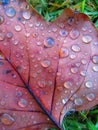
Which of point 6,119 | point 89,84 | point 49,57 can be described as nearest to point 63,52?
point 49,57

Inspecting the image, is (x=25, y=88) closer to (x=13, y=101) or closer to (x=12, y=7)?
(x=13, y=101)

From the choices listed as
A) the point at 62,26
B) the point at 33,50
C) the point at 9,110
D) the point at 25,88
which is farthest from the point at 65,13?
the point at 9,110

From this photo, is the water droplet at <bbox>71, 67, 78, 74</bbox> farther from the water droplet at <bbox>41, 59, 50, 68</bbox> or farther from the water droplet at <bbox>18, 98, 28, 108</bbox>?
the water droplet at <bbox>18, 98, 28, 108</bbox>

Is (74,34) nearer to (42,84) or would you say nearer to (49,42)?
(49,42)

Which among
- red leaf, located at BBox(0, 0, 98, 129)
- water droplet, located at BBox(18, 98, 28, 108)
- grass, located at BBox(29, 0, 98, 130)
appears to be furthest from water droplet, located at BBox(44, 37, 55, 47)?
grass, located at BBox(29, 0, 98, 130)

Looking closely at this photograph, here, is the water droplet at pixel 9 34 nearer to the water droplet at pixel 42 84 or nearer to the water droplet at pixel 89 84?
the water droplet at pixel 42 84

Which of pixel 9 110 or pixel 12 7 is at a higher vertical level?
pixel 12 7
